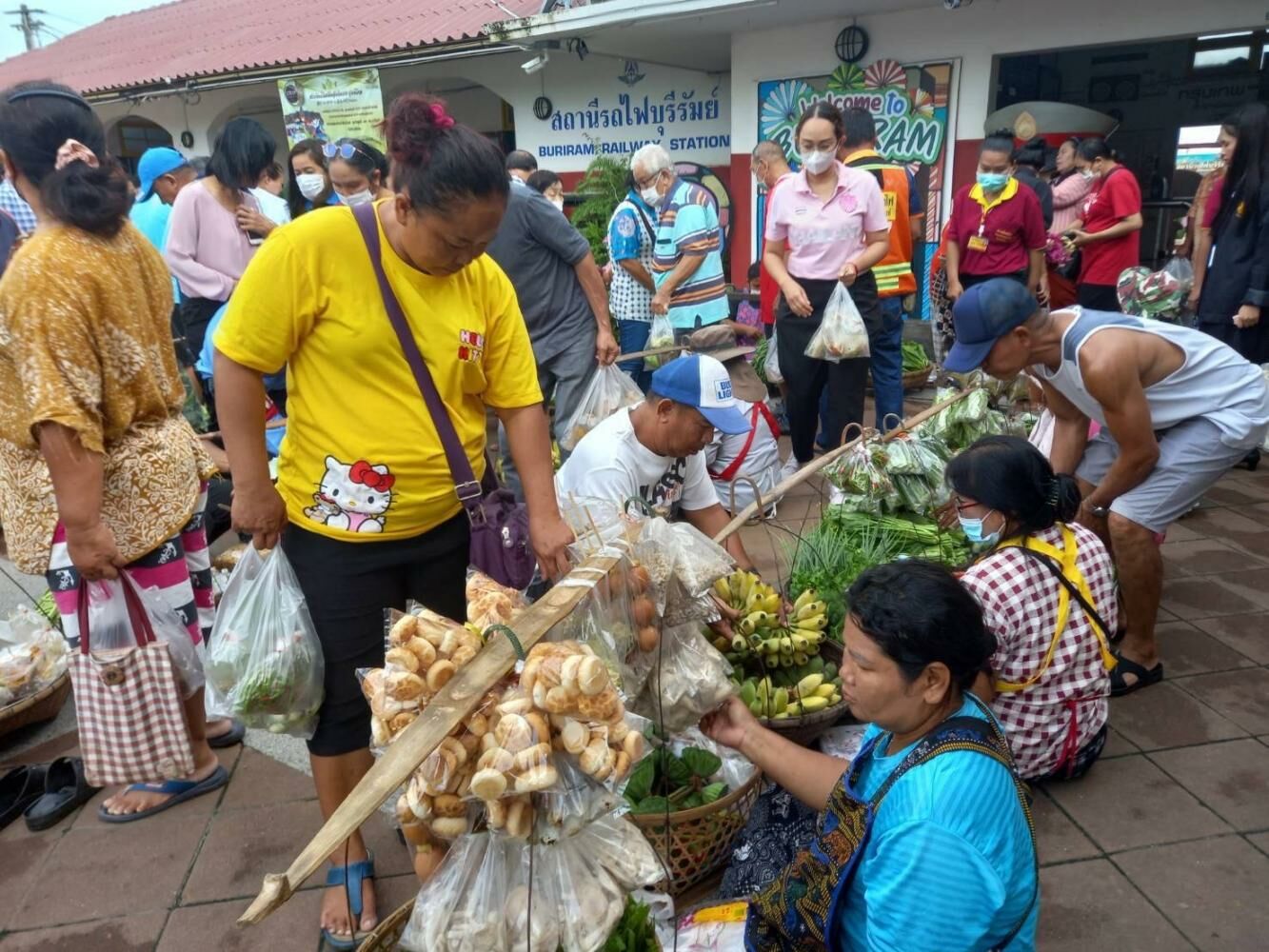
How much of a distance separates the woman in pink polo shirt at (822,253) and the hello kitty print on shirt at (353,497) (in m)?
3.35

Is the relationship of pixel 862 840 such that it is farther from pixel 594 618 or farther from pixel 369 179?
pixel 369 179

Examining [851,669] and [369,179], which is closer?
[851,669]

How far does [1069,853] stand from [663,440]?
1.67 meters

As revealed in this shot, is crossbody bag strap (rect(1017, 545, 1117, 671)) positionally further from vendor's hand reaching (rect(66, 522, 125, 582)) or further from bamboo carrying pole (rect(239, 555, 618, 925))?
vendor's hand reaching (rect(66, 522, 125, 582))

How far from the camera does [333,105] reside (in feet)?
34.4

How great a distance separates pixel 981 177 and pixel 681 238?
87.9 inches

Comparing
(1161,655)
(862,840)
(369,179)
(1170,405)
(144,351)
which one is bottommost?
(1161,655)

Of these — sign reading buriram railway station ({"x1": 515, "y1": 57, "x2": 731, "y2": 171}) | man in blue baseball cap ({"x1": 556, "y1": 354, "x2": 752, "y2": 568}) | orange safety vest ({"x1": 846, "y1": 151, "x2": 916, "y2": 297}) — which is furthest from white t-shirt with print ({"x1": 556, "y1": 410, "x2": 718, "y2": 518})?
sign reading buriram railway station ({"x1": 515, "y1": 57, "x2": 731, "y2": 171})

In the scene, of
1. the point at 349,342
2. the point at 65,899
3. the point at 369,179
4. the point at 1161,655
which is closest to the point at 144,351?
the point at 349,342

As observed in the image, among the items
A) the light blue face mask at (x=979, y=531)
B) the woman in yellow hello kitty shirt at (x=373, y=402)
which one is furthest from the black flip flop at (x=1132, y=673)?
the woman in yellow hello kitty shirt at (x=373, y=402)

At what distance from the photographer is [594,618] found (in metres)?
1.71

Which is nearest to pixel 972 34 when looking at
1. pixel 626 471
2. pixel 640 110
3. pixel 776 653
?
pixel 640 110

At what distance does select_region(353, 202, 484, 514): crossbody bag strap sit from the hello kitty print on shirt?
5.9 inches

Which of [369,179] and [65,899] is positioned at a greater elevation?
[369,179]
